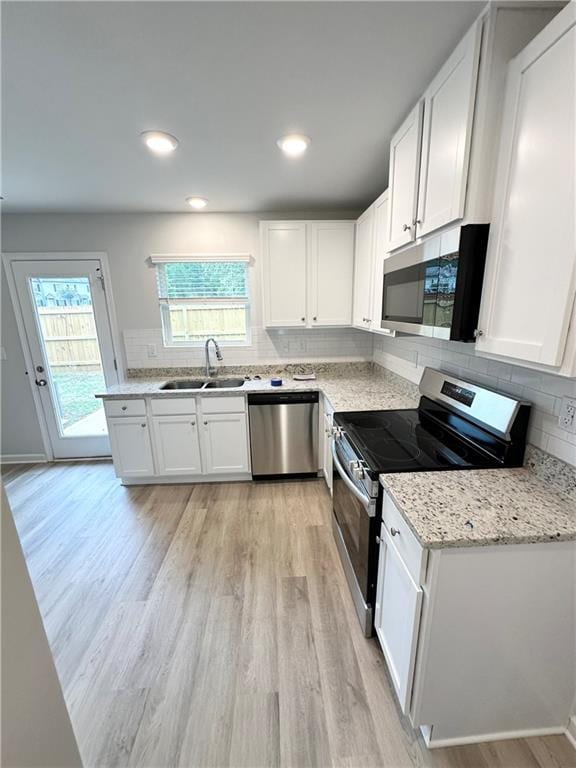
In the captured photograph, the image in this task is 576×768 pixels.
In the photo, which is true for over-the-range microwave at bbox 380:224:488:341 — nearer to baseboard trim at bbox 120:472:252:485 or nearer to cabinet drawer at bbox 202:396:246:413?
cabinet drawer at bbox 202:396:246:413

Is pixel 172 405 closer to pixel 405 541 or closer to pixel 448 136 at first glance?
pixel 405 541

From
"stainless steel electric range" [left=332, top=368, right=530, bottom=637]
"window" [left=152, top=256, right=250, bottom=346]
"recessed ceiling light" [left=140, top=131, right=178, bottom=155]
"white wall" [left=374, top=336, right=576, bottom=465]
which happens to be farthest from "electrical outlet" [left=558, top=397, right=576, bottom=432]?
"window" [left=152, top=256, right=250, bottom=346]

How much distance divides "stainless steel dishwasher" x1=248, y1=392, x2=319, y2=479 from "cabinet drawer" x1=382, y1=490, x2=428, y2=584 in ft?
4.99

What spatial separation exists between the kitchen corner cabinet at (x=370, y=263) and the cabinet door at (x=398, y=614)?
156cm

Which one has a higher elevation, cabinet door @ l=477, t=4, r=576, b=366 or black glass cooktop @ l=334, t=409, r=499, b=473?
cabinet door @ l=477, t=4, r=576, b=366

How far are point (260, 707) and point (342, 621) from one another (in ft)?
1.72

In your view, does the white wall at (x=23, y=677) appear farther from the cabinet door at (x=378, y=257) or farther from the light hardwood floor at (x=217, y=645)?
the cabinet door at (x=378, y=257)

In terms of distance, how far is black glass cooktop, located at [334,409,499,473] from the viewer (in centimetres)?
128

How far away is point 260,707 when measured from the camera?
1.22 metres

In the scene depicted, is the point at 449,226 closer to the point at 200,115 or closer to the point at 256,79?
the point at 256,79

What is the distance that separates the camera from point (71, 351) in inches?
125

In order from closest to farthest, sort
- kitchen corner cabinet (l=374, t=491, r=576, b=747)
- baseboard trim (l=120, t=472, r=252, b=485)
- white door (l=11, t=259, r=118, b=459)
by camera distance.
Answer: kitchen corner cabinet (l=374, t=491, r=576, b=747)
baseboard trim (l=120, t=472, r=252, b=485)
white door (l=11, t=259, r=118, b=459)

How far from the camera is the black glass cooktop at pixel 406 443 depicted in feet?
4.20

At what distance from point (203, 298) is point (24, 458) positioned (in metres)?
2.69
